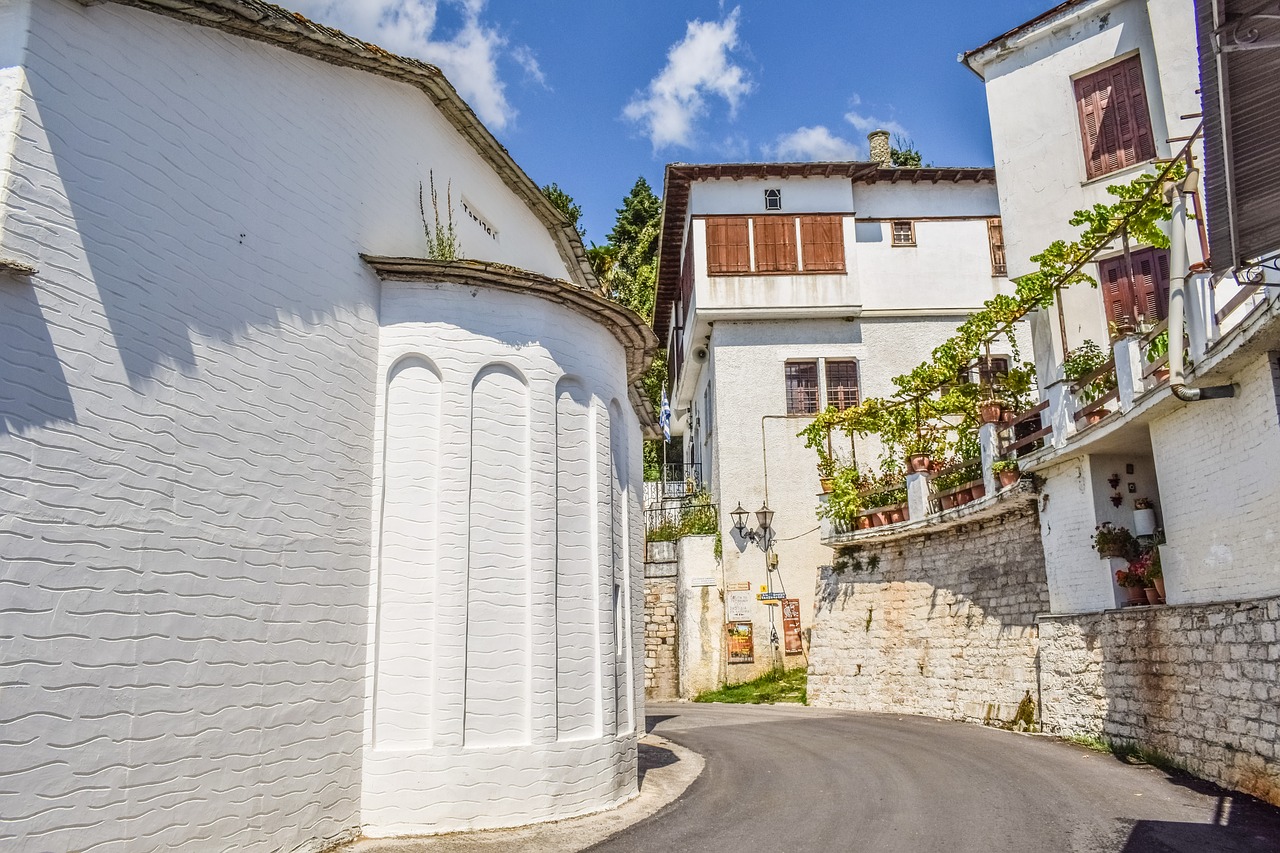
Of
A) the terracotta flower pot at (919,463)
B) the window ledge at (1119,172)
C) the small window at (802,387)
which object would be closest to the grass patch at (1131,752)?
the terracotta flower pot at (919,463)

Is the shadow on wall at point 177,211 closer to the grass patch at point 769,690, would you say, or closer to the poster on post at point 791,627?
the grass patch at point 769,690

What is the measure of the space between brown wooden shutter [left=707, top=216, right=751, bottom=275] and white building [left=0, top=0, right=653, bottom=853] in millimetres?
11708

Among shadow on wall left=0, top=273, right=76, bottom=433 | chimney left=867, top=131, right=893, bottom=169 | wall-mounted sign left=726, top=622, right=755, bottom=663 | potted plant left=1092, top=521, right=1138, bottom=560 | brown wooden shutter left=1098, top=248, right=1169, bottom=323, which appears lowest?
wall-mounted sign left=726, top=622, right=755, bottom=663

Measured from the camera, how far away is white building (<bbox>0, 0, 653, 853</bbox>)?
197 inches

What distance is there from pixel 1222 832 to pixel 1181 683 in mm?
→ 2559

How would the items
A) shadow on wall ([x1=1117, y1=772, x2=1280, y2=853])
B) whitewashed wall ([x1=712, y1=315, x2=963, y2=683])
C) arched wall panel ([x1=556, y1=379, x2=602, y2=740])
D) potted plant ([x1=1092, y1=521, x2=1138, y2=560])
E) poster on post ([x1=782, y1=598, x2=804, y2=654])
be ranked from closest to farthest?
shadow on wall ([x1=1117, y1=772, x2=1280, y2=853]), arched wall panel ([x1=556, y1=379, x2=602, y2=740]), potted plant ([x1=1092, y1=521, x2=1138, y2=560]), poster on post ([x1=782, y1=598, x2=804, y2=654]), whitewashed wall ([x1=712, y1=315, x2=963, y2=683])

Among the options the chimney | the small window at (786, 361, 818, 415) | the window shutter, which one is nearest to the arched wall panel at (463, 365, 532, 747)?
the window shutter

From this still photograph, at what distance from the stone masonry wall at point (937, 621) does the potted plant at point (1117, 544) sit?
6.41 ft

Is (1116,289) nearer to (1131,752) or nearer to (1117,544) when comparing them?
(1117,544)

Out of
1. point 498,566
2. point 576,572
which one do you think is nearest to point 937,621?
point 576,572

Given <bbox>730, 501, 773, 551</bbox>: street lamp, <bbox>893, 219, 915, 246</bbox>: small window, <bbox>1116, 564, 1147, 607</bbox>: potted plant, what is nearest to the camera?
<bbox>1116, 564, 1147, 607</bbox>: potted plant

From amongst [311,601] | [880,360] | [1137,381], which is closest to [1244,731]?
[1137,381]

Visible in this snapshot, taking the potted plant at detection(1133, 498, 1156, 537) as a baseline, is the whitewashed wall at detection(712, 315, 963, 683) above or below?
above

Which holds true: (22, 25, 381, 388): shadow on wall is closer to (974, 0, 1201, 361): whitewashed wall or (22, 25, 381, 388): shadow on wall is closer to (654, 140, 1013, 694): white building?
(974, 0, 1201, 361): whitewashed wall
